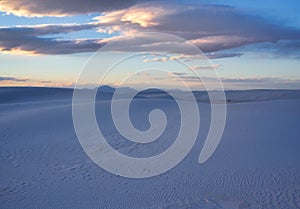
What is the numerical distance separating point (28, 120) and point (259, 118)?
15.4 meters

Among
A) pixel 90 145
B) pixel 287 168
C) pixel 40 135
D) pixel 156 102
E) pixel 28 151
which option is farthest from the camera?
pixel 156 102

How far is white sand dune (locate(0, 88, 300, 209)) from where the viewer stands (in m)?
10.5

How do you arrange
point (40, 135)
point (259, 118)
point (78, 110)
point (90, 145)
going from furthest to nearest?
point (78, 110) < point (259, 118) < point (40, 135) < point (90, 145)

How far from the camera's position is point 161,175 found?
12.7 m

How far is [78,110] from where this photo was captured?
2578 centimetres

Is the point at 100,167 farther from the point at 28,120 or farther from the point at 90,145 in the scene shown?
the point at 28,120

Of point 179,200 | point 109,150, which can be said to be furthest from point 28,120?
point 179,200

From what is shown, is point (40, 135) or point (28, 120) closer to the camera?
point (40, 135)

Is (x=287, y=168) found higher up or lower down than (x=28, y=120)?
lower down

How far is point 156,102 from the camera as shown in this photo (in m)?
30.1

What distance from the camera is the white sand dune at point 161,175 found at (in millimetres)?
10461

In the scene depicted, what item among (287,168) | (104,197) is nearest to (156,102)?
(287,168)

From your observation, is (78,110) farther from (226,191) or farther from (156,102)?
(226,191)

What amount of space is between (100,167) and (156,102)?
54.9 ft
